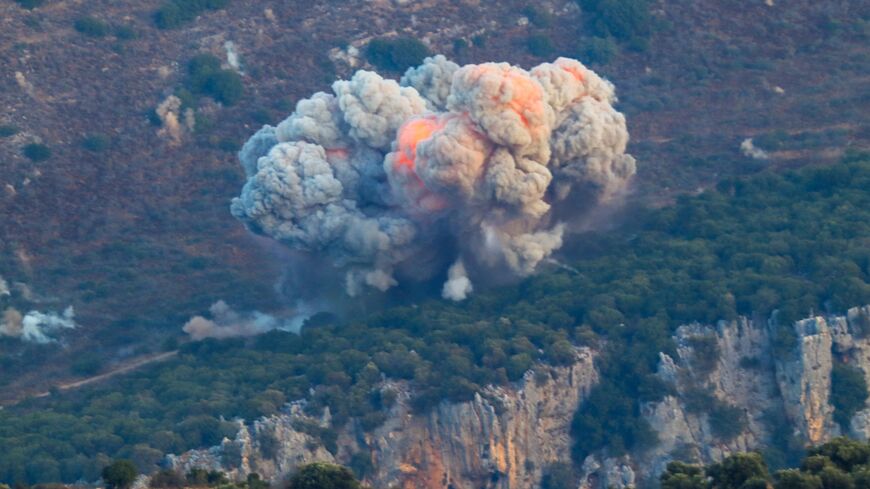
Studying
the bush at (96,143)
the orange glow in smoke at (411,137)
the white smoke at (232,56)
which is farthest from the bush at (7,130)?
the orange glow in smoke at (411,137)

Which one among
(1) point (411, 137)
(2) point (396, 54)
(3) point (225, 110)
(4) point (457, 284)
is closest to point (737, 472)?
(4) point (457, 284)

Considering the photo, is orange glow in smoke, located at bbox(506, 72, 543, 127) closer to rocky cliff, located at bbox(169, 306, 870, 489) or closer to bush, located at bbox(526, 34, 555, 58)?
rocky cliff, located at bbox(169, 306, 870, 489)

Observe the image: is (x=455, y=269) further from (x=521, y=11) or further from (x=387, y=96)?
(x=521, y=11)

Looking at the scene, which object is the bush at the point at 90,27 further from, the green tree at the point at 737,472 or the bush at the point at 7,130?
the green tree at the point at 737,472

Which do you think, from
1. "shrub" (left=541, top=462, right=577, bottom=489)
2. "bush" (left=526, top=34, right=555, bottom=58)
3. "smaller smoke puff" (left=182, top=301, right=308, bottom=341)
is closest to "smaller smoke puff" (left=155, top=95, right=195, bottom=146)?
"smaller smoke puff" (left=182, top=301, right=308, bottom=341)

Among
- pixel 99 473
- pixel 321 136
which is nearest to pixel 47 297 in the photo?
pixel 321 136
